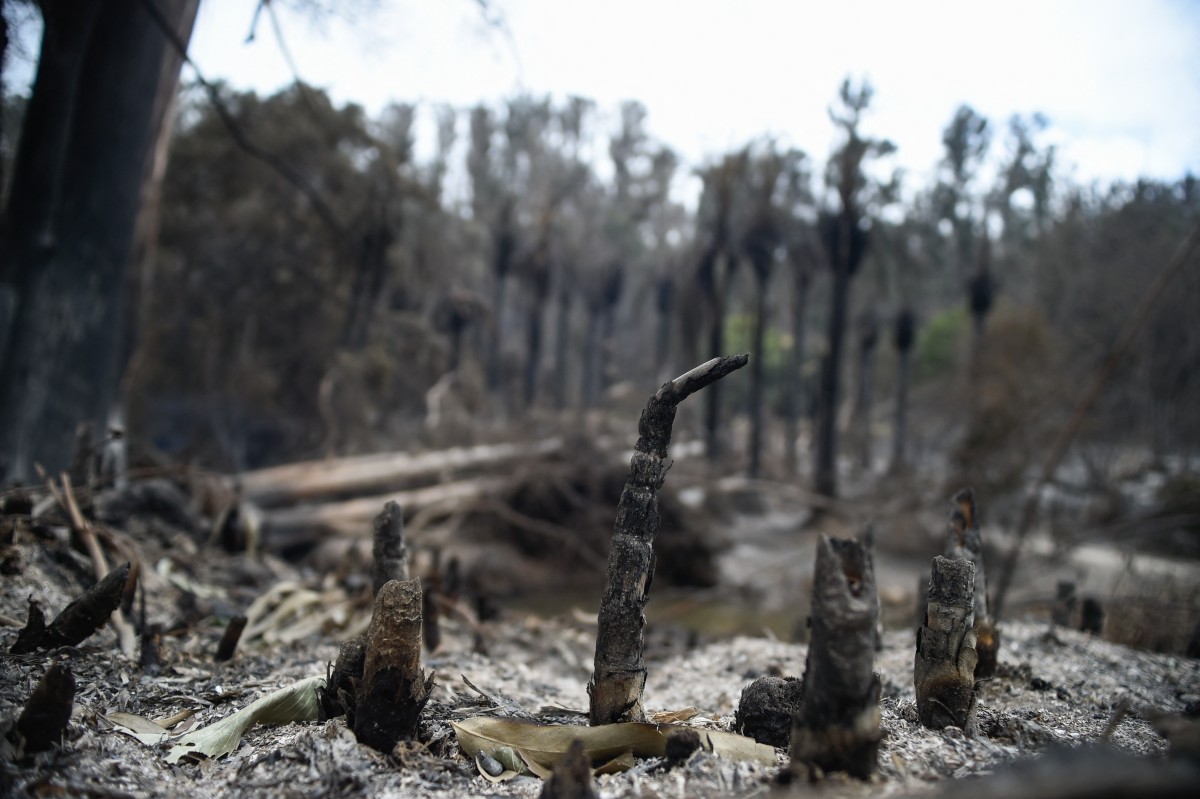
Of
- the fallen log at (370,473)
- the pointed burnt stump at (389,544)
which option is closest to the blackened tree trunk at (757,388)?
the fallen log at (370,473)

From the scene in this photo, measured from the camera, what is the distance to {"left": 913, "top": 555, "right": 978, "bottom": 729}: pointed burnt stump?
6.64 feet

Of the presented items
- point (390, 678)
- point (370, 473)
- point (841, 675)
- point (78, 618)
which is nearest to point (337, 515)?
point (370, 473)

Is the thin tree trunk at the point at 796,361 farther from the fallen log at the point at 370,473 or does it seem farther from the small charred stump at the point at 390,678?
the small charred stump at the point at 390,678

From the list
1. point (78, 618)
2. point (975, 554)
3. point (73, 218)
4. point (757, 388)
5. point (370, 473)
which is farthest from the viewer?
point (757, 388)

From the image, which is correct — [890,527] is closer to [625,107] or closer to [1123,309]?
[1123,309]

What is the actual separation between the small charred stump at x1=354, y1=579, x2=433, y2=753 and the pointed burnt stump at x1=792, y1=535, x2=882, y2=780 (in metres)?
0.95

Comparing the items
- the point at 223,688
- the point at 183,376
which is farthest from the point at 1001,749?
the point at 183,376

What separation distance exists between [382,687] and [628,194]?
146ft

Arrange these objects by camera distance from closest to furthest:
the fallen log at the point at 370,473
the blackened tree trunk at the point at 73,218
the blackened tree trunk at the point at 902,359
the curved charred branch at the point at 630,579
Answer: the curved charred branch at the point at 630,579
the blackened tree trunk at the point at 73,218
the fallen log at the point at 370,473
the blackened tree trunk at the point at 902,359

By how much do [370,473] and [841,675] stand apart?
922cm

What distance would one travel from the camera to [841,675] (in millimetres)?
1539

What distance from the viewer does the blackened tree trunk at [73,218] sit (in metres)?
4.72

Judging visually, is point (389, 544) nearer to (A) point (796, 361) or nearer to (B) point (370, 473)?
(B) point (370, 473)

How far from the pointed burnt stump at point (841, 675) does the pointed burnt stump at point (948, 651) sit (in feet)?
1.91
